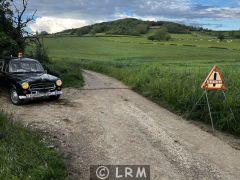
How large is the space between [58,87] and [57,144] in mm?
5862

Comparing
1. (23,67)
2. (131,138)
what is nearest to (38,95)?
(23,67)

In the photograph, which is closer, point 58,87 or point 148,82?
point 58,87

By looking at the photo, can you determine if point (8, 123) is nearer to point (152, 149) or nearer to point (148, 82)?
point (152, 149)

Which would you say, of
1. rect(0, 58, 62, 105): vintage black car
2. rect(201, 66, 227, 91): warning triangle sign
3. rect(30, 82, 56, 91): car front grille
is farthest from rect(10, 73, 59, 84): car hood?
rect(201, 66, 227, 91): warning triangle sign

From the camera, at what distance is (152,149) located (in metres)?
8.04

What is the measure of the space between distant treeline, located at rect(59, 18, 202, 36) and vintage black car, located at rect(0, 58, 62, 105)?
84.8 meters

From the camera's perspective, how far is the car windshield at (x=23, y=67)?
1391 centimetres

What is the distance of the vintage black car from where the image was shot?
12789 millimetres

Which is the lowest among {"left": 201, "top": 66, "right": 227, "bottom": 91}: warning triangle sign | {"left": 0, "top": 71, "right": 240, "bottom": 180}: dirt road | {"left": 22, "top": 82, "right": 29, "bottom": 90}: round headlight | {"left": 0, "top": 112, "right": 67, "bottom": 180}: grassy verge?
{"left": 0, "top": 71, "right": 240, "bottom": 180}: dirt road

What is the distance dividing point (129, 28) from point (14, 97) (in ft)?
305

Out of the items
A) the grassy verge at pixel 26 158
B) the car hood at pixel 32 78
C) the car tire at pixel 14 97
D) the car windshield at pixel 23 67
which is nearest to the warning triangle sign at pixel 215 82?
the grassy verge at pixel 26 158

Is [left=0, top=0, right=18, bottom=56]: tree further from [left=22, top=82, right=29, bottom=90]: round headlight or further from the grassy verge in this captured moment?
the grassy verge

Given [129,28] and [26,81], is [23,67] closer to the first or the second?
[26,81]

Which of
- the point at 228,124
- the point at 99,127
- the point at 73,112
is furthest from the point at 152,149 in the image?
the point at 73,112
